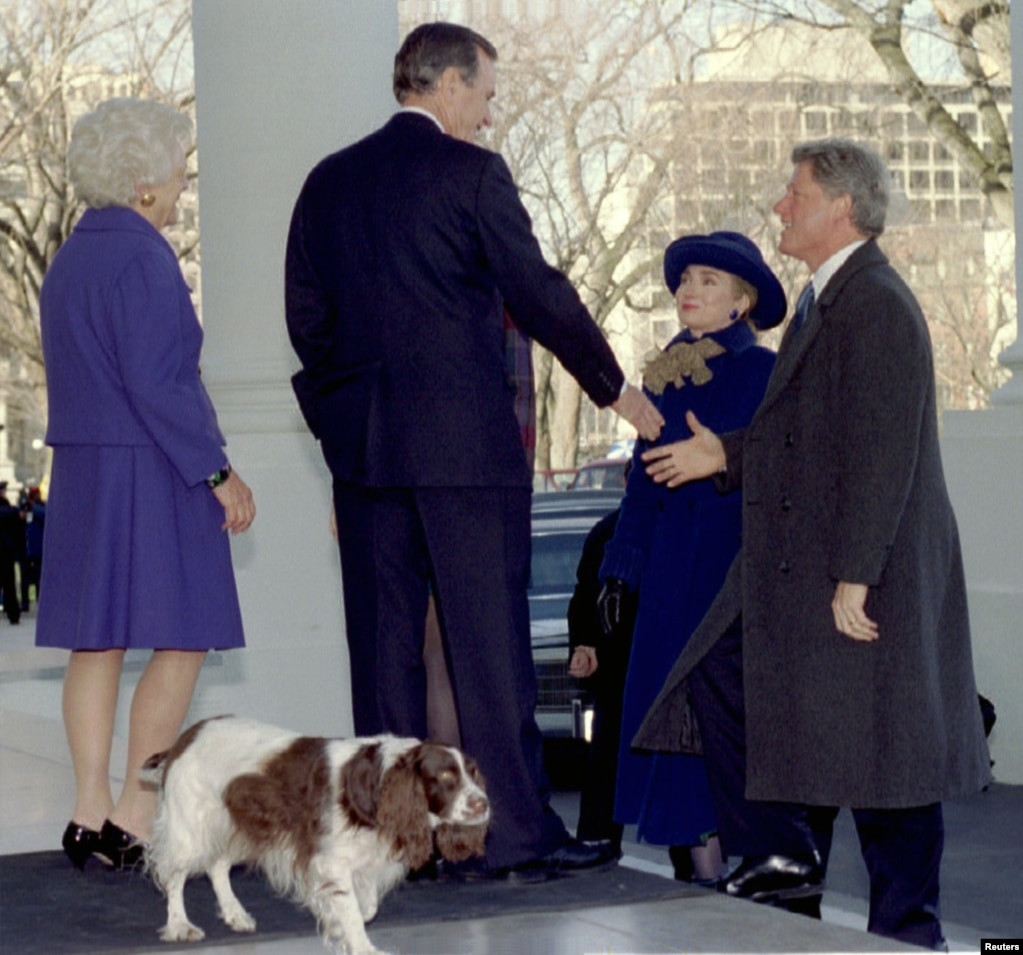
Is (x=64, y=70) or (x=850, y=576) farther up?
(x=64, y=70)

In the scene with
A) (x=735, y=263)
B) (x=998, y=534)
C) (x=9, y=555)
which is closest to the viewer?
(x=735, y=263)

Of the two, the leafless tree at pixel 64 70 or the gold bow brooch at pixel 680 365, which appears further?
the leafless tree at pixel 64 70

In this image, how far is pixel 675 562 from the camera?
5.95 meters

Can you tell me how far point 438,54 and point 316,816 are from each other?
1.95 m

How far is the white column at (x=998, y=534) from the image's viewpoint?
30.2 feet

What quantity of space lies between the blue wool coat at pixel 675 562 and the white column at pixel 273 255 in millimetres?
3763

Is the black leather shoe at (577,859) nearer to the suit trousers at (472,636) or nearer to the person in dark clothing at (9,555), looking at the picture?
the suit trousers at (472,636)

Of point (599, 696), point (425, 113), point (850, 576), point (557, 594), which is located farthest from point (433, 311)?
point (557, 594)

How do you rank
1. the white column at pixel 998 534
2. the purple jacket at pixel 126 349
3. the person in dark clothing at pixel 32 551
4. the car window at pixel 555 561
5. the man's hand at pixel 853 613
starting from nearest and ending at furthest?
1. the man's hand at pixel 853 613
2. the purple jacket at pixel 126 349
3. the white column at pixel 998 534
4. the car window at pixel 555 561
5. the person in dark clothing at pixel 32 551

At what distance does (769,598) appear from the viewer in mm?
5363

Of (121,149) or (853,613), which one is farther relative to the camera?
(121,149)

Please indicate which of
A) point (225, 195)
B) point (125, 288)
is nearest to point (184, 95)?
point (225, 195)

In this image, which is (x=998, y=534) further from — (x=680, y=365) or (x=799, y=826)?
(x=799, y=826)

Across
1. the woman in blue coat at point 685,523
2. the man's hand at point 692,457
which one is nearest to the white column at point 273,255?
the woman in blue coat at point 685,523
